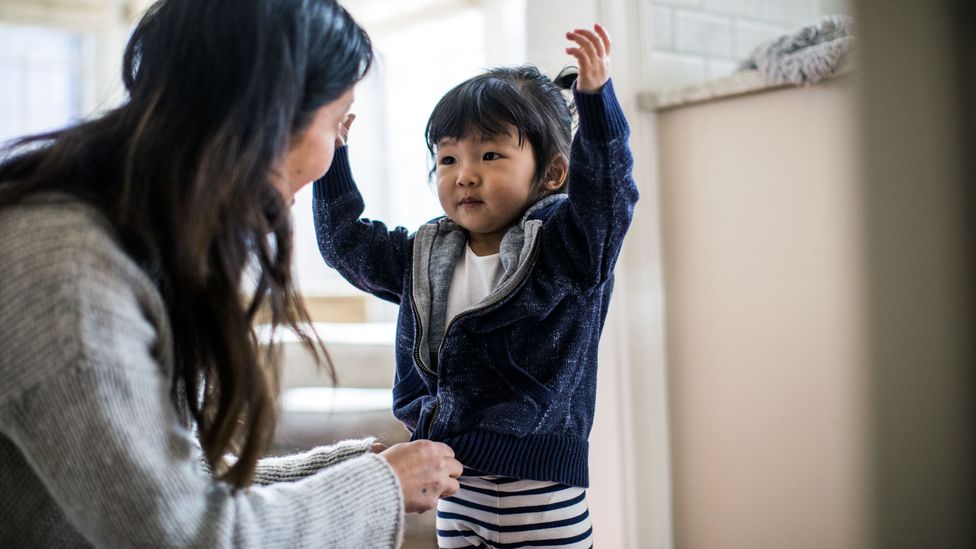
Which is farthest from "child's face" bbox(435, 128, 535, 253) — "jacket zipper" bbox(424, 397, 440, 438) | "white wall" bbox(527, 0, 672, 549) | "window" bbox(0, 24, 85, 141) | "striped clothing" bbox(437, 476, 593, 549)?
"window" bbox(0, 24, 85, 141)

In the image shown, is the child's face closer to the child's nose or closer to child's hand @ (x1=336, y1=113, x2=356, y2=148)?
the child's nose

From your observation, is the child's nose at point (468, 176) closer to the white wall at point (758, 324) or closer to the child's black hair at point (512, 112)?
the child's black hair at point (512, 112)

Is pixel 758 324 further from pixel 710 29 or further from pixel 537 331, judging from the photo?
pixel 710 29

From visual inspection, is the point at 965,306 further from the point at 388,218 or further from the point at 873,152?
the point at 388,218

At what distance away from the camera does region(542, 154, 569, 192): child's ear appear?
1209mm

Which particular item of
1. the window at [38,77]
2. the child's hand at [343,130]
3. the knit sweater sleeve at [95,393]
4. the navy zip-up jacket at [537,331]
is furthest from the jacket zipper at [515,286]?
the window at [38,77]

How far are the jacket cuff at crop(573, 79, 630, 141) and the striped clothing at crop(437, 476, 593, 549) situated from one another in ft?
1.50

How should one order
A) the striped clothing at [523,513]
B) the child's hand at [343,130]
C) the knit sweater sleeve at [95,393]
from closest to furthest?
the knit sweater sleeve at [95,393] → the striped clothing at [523,513] → the child's hand at [343,130]

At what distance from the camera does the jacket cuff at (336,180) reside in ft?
4.11

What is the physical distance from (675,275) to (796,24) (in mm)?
697

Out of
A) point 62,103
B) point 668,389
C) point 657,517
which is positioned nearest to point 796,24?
point 668,389

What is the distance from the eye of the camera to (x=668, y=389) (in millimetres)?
1671

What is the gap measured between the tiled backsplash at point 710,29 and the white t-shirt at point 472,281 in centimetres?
64

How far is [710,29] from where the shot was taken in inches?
70.0
